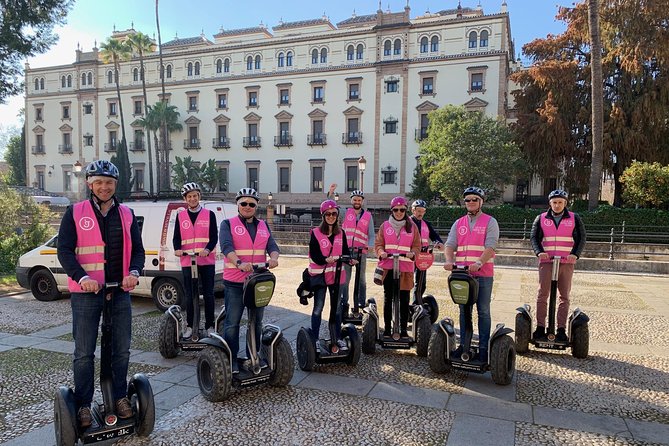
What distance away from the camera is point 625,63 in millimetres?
24344

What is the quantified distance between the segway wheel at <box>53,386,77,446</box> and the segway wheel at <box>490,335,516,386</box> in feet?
12.8

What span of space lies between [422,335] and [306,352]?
1.57 m

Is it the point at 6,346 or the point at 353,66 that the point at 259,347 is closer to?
the point at 6,346

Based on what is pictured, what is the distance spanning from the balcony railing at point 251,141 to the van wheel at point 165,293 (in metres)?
37.6

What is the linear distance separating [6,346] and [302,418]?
15.3ft

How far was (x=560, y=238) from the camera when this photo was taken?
232 inches

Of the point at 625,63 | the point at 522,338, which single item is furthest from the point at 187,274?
the point at 625,63

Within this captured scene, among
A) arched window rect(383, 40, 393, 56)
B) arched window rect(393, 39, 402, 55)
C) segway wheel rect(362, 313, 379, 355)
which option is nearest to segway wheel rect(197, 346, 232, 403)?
segway wheel rect(362, 313, 379, 355)

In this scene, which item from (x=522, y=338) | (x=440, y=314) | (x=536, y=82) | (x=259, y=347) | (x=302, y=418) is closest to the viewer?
(x=302, y=418)

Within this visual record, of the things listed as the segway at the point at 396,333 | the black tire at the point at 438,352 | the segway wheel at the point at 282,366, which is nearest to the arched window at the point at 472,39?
the segway at the point at 396,333

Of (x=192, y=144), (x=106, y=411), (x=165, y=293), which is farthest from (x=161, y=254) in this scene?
(x=192, y=144)

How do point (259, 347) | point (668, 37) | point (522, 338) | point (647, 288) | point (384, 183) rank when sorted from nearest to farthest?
1. point (259, 347)
2. point (522, 338)
3. point (647, 288)
4. point (668, 37)
5. point (384, 183)

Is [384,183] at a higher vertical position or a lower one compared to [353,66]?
lower

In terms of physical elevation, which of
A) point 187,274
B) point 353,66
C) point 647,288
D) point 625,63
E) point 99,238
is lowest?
point 647,288
